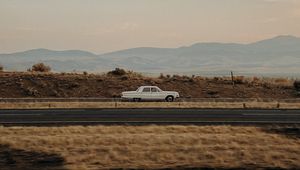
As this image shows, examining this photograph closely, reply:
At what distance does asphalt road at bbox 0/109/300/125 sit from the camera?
1134 inches

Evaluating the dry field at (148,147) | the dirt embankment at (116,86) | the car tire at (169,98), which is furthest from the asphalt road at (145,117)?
the dirt embankment at (116,86)

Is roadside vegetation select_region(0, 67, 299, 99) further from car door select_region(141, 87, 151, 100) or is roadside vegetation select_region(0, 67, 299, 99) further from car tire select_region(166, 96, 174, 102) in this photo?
car tire select_region(166, 96, 174, 102)

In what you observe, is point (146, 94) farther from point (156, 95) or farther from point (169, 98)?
point (169, 98)

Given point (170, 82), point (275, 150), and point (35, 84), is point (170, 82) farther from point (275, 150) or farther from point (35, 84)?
point (275, 150)

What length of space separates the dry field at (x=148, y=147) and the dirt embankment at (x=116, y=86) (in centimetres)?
3280

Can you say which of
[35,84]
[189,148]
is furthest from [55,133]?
[35,84]

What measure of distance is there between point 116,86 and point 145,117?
30216 millimetres

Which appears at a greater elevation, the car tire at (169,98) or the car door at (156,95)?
the car door at (156,95)

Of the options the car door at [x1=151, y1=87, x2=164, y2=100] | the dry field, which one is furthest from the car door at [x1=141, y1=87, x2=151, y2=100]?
the dry field

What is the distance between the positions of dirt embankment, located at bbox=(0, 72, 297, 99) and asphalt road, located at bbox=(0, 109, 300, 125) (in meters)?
23.1

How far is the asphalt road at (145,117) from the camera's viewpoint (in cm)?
2881

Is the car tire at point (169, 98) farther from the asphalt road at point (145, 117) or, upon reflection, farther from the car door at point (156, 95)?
the asphalt road at point (145, 117)

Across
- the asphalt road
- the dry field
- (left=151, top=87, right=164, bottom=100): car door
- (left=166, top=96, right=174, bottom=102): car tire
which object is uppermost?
(left=151, top=87, right=164, bottom=100): car door

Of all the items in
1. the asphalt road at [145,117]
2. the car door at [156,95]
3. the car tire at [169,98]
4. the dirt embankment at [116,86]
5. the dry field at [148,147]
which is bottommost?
the dry field at [148,147]
